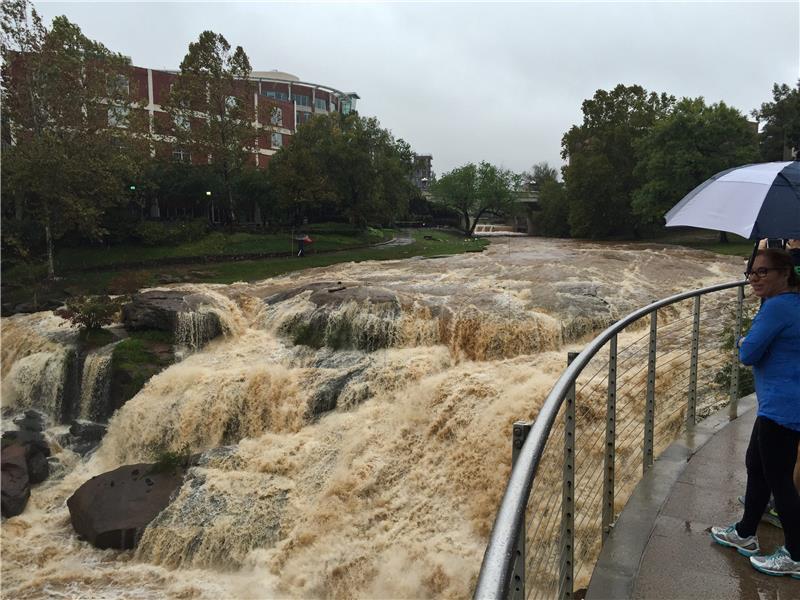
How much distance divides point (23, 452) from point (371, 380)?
22.6 ft

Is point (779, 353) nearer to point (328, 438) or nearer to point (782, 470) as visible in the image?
point (782, 470)

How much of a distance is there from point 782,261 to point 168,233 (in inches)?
1238

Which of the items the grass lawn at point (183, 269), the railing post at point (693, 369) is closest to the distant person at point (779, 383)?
the railing post at point (693, 369)

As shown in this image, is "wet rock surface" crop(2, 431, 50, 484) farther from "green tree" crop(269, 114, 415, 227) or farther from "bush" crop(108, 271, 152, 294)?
"green tree" crop(269, 114, 415, 227)

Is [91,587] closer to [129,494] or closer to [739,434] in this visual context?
[129,494]

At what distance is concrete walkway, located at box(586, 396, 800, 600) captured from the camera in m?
2.93

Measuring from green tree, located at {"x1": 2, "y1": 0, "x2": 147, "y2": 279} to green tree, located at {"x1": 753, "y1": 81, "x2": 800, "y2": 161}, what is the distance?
39127mm

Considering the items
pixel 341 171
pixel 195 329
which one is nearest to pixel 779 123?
pixel 341 171

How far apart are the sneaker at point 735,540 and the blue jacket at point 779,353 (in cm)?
72

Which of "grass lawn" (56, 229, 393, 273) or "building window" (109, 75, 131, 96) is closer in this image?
"building window" (109, 75, 131, 96)

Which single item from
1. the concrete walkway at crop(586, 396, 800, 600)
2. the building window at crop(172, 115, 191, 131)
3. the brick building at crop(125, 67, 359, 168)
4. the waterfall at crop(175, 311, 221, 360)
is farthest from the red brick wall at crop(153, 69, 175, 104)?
the concrete walkway at crop(586, 396, 800, 600)

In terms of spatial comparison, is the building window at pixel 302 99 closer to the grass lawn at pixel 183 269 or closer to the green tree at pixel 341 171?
the green tree at pixel 341 171

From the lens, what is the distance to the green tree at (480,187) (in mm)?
53219

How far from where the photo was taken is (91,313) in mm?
15562
